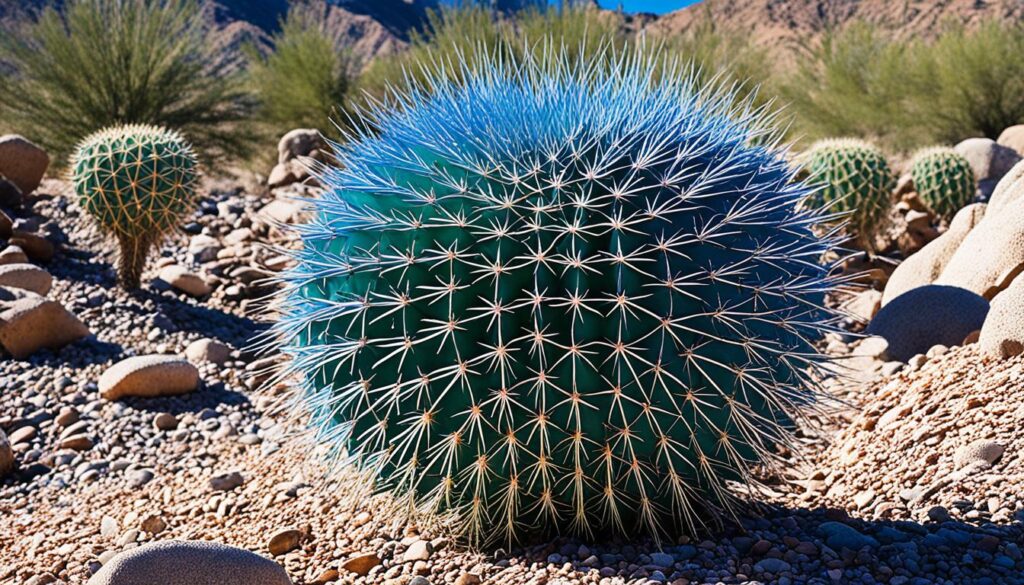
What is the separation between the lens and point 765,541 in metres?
2.87

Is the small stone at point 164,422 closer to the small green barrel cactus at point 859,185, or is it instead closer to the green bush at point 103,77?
the small green barrel cactus at point 859,185

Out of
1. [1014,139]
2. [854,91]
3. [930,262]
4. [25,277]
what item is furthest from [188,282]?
[854,91]

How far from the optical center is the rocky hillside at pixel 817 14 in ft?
103

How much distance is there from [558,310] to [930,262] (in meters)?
4.51

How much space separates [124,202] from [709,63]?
824cm

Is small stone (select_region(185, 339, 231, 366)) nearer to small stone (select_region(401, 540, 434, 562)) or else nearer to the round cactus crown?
the round cactus crown

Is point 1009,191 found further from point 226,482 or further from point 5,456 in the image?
point 5,456

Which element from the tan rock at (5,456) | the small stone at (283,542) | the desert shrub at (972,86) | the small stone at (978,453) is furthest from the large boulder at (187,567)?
the desert shrub at (972,86)

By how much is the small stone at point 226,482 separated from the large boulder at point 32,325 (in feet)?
7.40

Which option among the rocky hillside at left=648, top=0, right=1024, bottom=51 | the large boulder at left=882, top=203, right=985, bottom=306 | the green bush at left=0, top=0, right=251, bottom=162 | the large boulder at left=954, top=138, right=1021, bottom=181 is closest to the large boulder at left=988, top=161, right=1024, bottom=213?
the large boulder at left=882, top=203, right=985, bottom=306

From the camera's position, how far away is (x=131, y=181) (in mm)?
6781

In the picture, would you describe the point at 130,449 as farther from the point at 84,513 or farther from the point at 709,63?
the point at 709,63

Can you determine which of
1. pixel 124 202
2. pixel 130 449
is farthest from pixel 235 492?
pixel 124 202

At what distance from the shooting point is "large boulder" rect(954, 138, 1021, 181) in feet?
32.9
